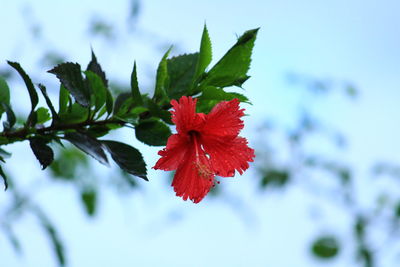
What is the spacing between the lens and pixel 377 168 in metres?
3.11

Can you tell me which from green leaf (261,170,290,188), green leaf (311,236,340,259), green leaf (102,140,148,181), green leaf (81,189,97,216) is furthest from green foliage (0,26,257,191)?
green leaf (311,236,340,259)

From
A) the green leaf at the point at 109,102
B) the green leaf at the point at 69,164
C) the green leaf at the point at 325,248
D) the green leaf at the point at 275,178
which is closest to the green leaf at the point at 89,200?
the green leaf at the point at 69,164

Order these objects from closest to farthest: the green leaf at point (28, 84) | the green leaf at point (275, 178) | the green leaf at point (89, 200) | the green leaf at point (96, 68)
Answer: the green leaf at point (28, 84) → the green leaf at point (96, 68) → the green leaf at point (89, 200) → the green leaf at point (275, 178)

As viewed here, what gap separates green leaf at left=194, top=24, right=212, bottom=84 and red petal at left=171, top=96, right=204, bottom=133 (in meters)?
0.05

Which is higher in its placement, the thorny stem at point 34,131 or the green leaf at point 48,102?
the green leaf at point 48,102

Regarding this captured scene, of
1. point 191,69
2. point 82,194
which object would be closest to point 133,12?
point 191,69

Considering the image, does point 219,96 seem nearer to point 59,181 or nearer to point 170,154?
point 170,154

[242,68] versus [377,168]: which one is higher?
[377,168]

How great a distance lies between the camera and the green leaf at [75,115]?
2.01ft

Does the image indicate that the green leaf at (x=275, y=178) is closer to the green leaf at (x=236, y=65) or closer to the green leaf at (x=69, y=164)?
the green leaf at (x=69, y=164)

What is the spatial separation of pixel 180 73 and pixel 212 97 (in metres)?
0.08

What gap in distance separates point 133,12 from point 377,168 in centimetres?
220

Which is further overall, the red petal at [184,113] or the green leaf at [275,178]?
the green leaf at [275,178]

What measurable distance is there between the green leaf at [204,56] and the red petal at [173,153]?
0.23 ft
